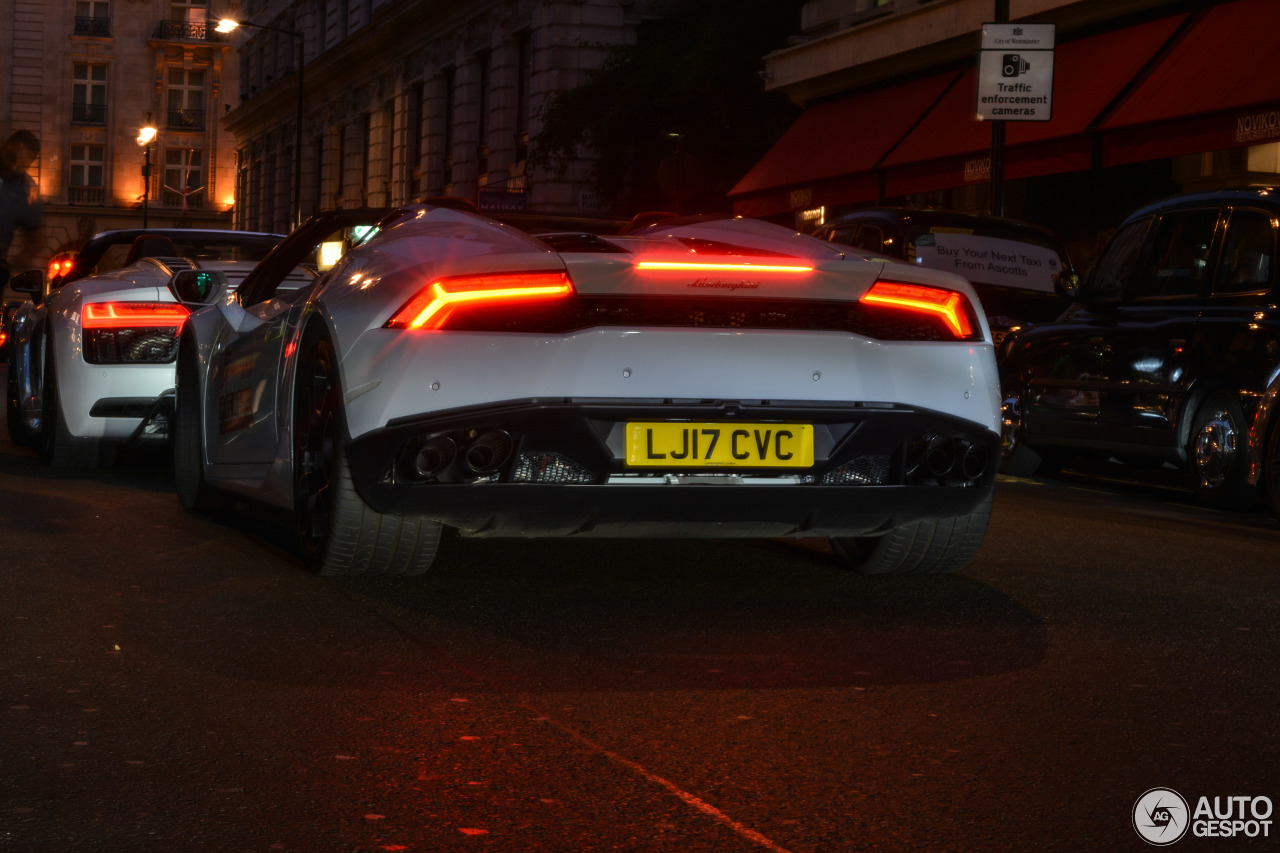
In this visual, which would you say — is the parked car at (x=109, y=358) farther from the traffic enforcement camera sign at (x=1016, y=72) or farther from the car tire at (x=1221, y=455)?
the traffic enforcement camera sign at (x=1016, y=72)

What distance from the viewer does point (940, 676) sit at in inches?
181

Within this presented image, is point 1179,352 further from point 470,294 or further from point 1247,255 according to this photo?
point 470,294

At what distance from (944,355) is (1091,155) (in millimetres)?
14356

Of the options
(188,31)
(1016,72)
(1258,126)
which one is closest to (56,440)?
(1016,72)

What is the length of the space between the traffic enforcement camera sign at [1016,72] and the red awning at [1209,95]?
4.49ft

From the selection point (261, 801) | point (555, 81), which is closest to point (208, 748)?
point (261, 801)

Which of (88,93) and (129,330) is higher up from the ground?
(88,93)

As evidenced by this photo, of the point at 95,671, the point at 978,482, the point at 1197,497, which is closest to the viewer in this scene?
the point at 95,671

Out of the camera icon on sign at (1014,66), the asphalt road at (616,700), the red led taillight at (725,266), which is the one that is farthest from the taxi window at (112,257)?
the red led taillight at (725,266)

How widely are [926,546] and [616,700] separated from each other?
2033 millimetres

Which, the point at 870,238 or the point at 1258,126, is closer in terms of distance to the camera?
the point at 870,238

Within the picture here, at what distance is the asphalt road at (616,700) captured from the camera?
3.32 metres

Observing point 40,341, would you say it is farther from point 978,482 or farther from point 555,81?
point 555,81

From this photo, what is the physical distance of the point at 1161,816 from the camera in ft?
11.1
